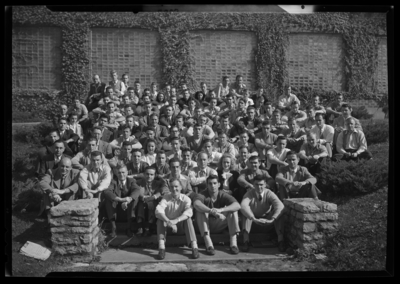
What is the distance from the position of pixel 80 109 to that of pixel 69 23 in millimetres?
2828

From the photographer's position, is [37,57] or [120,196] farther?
[37,57]

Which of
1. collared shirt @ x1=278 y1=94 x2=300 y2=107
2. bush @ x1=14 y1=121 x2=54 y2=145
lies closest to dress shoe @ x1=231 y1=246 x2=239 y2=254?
bush @ x1=14 y1=121 x2=54 y2=145

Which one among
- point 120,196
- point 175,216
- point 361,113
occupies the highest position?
point 361,113

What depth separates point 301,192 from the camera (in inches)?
281

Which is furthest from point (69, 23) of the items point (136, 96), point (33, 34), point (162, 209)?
point (162, 209)

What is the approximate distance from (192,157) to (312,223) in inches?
94.9

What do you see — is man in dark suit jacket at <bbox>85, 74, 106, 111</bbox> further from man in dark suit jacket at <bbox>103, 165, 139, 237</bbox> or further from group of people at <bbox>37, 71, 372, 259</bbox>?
man in dark suit jacket at <bbox>103, 165, 139, 237</bbox>

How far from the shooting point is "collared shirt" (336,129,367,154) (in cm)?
829

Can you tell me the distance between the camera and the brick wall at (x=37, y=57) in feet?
28.6

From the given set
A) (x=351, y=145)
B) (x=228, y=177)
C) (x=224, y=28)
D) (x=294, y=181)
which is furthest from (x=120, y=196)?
(x=224, y=28)

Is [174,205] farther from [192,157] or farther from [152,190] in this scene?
[192,157]

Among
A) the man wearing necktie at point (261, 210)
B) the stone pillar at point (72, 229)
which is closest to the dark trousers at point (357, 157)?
the man wearing necktie at point (261, 210)

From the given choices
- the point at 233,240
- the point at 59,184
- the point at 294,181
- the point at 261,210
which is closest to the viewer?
the point at 233,240

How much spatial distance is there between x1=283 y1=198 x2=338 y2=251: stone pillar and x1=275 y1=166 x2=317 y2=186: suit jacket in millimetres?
519
